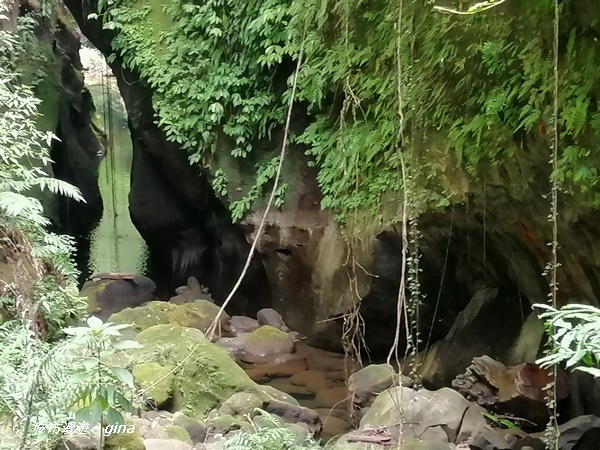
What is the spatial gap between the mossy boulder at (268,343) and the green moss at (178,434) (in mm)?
3211

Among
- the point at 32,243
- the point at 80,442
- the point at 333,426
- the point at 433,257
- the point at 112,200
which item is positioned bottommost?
the point at 333,426

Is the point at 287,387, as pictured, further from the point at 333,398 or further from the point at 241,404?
the point at 241,404

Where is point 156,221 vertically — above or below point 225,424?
above

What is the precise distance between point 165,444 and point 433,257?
3.35 metres

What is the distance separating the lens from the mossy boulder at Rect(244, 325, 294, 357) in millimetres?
8203

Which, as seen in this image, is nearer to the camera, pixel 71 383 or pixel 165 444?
pixel 71 383

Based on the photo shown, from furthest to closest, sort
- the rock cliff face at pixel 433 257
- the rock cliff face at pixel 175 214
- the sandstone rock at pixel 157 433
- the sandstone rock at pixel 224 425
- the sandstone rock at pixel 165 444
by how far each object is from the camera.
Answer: the rock cliff face at pixel 175 214 < the sandstone rock at pixel 224 425 < the rock cliff face at pixel 433 257 < the sandstone rock at pixel 157 433 < the sandstone rock at pixel 165 444

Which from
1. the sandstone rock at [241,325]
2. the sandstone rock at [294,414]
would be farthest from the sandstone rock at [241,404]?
the sandstone rock at [241,325]

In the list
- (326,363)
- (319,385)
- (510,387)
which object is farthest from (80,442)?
(326,363)

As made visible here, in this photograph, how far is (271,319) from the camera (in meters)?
8.91

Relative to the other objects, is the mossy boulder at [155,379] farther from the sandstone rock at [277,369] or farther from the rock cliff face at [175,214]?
the rock cliff face at [175,214]

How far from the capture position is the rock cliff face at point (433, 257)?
4.80 metres

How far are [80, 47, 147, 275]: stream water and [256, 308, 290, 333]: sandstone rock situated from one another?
5.00 meters

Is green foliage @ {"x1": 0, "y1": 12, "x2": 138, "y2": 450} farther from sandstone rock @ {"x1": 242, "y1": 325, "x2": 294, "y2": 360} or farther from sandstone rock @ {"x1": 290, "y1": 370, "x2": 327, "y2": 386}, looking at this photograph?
sandstone rock @ {"x1": 242, "y1": 325, "x2": 294, "y2": 360}
